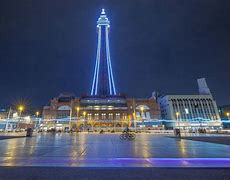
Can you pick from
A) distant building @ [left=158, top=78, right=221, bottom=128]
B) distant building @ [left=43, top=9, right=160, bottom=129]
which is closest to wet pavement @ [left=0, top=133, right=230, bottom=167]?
distant building @ [left=43, top=9, right=160, bottom=129]

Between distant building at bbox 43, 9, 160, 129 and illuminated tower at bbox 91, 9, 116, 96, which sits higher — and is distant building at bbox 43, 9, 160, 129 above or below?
below

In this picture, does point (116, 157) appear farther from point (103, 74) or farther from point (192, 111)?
point (103, 74)

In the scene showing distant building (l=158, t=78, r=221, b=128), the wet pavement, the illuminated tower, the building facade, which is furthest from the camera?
the illuminated tower

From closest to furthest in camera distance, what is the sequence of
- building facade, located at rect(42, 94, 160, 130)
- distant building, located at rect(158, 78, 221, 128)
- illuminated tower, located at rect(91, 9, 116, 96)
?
building facade, located at rect(42, 94, 160, 130) < distant building, located at rect(158, 78, 221, 128) < illuminated tower, located at rect(91, 9, 116, 96)

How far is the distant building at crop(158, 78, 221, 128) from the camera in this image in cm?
11300

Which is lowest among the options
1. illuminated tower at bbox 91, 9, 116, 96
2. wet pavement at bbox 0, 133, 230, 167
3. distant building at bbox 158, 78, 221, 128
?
wet pavement at bbox 0, 133, 230, 167

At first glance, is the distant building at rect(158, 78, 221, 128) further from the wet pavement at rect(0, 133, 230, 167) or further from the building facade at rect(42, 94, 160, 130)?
the wet pavement at rect(0, 133, 230, 167)

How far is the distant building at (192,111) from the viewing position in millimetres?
113000

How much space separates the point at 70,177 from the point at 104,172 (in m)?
1.31

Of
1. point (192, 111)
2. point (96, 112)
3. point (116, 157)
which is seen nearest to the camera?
point (116, 157)

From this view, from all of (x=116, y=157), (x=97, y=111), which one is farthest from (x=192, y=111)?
(x=116, y=157)

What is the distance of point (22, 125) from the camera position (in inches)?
4080

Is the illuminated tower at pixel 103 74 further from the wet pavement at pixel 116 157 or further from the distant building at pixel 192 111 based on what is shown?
the wet pavement at pixel 116 157

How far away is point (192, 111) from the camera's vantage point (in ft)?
394
